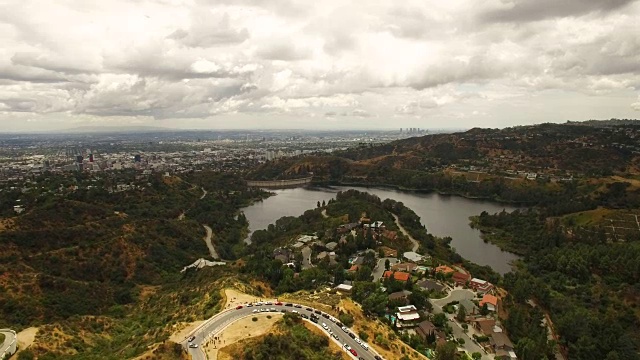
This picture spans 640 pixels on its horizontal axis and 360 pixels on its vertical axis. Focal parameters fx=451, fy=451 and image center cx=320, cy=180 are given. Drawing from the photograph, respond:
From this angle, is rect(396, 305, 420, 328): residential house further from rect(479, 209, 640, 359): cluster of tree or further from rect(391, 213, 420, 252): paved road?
rect(391, 213, 420, 252): paved road

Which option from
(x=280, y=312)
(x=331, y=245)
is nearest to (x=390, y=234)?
(x=331, y=245)

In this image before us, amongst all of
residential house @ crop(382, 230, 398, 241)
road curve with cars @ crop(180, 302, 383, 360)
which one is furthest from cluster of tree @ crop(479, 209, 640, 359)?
→ residential house @ crop(382, 230, 398, 241)

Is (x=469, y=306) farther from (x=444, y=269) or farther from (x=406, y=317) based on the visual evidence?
(x=444, y=269)

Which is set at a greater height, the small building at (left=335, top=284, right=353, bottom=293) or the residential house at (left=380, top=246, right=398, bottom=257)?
the small building at (left=335, top=284, right=353, bottom=293)

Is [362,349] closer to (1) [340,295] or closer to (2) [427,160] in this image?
(1) [340,295]

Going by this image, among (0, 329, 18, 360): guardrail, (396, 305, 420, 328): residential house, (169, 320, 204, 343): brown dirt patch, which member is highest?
(169, 320, 204, 343): brown dirt patch

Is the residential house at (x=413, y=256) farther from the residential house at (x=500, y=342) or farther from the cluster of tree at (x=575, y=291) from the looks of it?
the residential house at (x=500, y=342)

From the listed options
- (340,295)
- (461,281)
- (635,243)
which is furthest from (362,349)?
(635,243)
